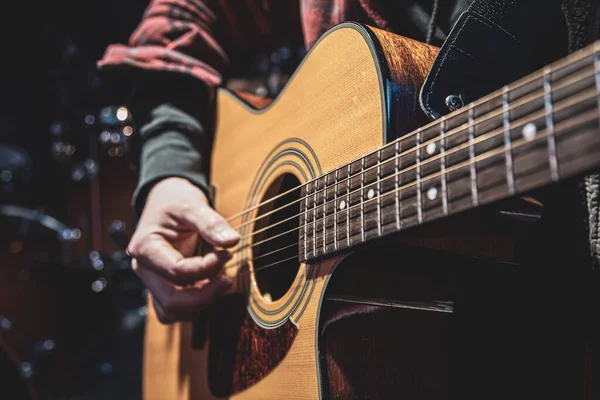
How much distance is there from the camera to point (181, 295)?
88 centimetres

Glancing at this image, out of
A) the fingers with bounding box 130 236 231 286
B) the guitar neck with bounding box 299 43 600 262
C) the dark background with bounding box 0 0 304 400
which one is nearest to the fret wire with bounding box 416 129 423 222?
the guitar neck with bounding box 299 43 600 262

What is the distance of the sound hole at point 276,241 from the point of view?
0.79 meters

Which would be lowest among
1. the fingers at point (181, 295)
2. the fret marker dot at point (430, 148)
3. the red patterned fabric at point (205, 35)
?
the fingers at point (181, 295)

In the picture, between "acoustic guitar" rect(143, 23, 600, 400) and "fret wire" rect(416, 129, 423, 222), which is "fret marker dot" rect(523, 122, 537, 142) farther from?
"fret wire" rect(416, 129, 423, 222)

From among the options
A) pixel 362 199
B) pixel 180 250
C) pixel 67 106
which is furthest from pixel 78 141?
pixel 362 199

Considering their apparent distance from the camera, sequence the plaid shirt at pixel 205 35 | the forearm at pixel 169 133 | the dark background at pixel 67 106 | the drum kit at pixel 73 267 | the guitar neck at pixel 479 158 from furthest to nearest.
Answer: the dark background at pixel 67 106 < the drum kit at pixel 73 267 < the plaid shirt at pixel 205 35 < the forearm at pixel 169 133 < the guitar neck at pixel 479 158

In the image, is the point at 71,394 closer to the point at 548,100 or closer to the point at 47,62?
the point at 47,62

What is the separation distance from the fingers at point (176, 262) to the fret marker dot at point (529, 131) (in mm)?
574

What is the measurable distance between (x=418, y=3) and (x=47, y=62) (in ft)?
9.60

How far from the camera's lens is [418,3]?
32.7 inches

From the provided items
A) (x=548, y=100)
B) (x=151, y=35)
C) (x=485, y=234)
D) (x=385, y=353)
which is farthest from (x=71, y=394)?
(x=548, y=100)

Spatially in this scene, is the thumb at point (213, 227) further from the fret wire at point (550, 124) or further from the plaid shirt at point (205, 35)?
the fret wire at point (550, 124)

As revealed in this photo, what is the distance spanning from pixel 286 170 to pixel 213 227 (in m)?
0.16

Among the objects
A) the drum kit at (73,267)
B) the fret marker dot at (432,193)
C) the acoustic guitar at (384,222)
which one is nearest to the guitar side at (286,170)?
the acoustic guitar at (384,222)
